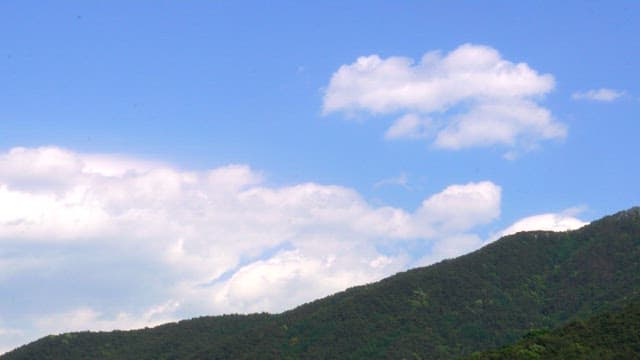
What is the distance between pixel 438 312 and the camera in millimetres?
112125

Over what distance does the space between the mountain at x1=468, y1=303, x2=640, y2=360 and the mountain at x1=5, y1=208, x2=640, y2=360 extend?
21116mm

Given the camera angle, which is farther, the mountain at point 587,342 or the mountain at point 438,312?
the mountain at point 438,312

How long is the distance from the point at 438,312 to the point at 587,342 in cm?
4482

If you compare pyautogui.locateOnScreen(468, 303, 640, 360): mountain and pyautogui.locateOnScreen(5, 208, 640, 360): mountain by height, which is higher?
pyautogui.locateOnScreen(5, 208, 640, 360): mountain

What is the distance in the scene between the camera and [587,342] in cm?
6794

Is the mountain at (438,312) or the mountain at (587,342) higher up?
the mountain at (438,312)

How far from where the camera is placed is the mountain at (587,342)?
216ft

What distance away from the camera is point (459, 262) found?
128750 millimetres

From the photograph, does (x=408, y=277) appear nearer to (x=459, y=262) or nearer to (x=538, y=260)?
(x=459, y=262)

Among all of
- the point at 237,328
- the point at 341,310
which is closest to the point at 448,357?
the point at 341,310

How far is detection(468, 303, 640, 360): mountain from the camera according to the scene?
65.7m

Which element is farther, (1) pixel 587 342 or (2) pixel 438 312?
(2) pixel 438 312

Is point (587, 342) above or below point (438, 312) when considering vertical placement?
below

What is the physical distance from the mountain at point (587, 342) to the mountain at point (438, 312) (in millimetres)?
21116
